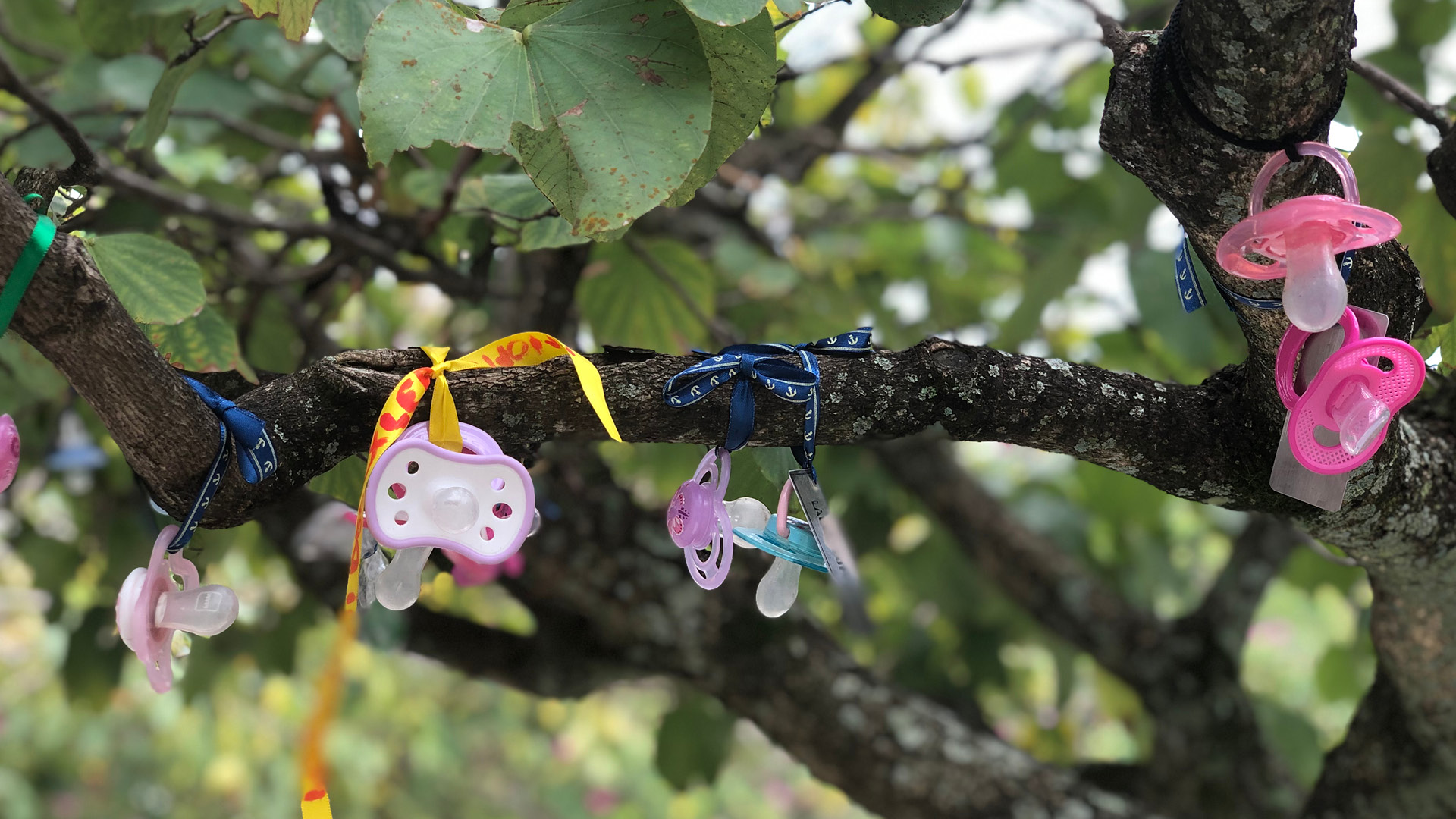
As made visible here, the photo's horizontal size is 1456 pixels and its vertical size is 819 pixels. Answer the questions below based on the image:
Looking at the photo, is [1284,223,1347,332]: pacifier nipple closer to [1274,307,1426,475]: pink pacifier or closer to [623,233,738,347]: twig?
[1274,307,1426,475]: pink pacifier

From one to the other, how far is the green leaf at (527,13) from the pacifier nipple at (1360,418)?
13.9 inches

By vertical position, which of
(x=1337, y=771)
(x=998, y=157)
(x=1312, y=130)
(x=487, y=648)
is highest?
(x=1312, y=130)

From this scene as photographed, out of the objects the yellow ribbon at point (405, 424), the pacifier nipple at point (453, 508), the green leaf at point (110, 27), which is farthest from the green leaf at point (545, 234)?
the green leaf at point (110, 27)

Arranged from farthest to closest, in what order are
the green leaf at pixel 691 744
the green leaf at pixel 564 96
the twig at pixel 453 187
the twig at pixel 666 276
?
the green leaf at pixel 691 744
the twig at pixel 666 276
the twig at pixel 453 187
the green leaf at pixel 564 96

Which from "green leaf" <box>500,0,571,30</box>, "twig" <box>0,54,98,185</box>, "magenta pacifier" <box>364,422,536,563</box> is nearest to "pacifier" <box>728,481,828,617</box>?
"magenta pacifier" <box>364,422,536,563</box>

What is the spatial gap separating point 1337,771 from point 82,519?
136cm

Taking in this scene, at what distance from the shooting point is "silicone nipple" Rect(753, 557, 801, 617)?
0.49 meters

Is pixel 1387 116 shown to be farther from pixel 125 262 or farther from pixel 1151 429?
pixel 125 262

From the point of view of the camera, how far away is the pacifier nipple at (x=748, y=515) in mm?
477

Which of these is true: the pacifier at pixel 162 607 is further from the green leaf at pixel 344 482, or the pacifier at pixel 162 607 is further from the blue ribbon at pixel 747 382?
the blue ribbon at pixel 747 382

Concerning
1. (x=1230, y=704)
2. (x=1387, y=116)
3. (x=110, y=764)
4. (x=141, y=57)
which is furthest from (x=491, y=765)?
(x=1387, y=116)

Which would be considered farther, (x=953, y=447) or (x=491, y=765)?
(x=491, y=765)

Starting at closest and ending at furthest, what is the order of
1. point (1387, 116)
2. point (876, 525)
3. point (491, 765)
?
point (1387, 116) → point (876, 525) → point (491, 765)

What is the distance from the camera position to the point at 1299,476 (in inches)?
18.6
